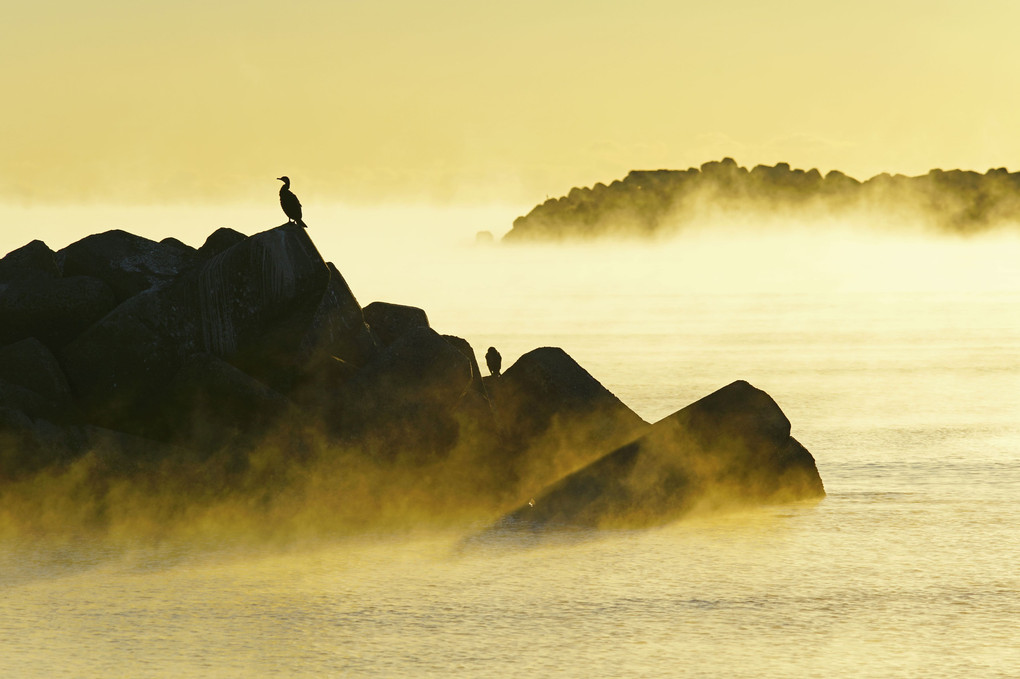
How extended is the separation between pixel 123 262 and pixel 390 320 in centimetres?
360

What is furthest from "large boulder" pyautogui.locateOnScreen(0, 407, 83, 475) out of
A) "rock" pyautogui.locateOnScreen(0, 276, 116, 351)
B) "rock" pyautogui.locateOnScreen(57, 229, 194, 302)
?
"rock" pyautogui.locateOnScreen(57, 229, 194, 302)

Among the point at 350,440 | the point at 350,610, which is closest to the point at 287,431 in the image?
the point at 350,440

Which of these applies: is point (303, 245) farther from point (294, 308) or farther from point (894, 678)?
point (894, 678)

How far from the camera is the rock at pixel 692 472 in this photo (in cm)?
1520

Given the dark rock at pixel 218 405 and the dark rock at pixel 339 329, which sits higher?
the dark rock at pixel 339 329

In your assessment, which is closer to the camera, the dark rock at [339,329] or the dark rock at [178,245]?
the dark rock at [339,329]

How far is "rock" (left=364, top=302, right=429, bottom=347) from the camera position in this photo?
19.2 metres

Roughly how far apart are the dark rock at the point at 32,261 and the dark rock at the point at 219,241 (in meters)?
1.96

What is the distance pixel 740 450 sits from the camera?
16094 millimetres

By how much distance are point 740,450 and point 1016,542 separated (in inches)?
131

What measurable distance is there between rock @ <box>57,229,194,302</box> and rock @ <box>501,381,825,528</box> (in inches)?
248

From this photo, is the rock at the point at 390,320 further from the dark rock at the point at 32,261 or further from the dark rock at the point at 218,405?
the dark rock at the point at 32,261

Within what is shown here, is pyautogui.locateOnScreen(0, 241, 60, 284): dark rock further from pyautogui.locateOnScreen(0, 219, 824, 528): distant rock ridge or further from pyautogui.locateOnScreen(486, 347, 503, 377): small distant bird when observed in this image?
pyautogui.locateOnScreen(486, 347, 503, 377): small distant bird

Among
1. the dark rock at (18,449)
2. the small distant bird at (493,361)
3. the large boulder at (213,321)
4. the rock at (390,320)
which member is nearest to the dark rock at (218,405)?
the large boulder at (213,321)
